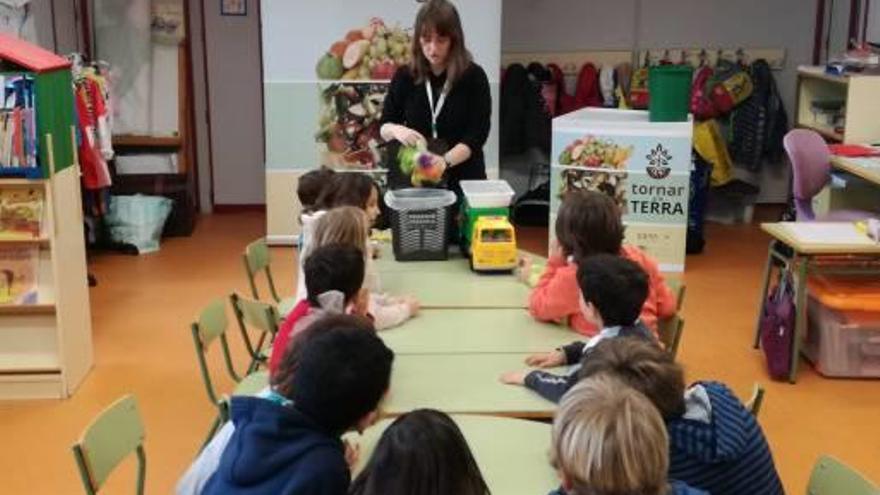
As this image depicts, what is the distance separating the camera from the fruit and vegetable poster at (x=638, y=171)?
6398mm

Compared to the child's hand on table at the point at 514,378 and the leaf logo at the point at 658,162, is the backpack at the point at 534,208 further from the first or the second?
the child's hand on table at the point at 514,378

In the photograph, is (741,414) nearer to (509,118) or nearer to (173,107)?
(509,118)

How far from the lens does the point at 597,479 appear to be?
176 centimetres

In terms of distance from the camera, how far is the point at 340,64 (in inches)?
277

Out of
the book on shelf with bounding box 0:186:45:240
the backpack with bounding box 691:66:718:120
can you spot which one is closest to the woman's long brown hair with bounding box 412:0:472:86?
the book on shelf with bounding box 0:186:45:240

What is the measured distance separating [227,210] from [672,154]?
379 centimetres

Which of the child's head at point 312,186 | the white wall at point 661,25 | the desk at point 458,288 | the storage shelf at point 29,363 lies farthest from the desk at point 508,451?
the white wall at point 661,25

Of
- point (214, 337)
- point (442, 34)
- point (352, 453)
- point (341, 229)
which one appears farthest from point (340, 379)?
point (442, 34)

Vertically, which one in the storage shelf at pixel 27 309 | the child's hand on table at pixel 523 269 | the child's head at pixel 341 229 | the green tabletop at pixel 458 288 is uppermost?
the child's head at pixel 341 229

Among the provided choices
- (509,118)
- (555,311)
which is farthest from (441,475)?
(509,118)

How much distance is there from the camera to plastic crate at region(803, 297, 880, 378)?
481 cm

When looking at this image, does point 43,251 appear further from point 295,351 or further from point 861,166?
point 861,166

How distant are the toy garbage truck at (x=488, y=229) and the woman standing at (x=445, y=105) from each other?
1.12 ft

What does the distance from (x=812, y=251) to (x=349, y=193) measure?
7.13 feet
